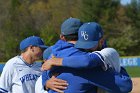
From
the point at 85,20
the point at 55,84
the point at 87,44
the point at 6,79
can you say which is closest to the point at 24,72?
the point at 6,79

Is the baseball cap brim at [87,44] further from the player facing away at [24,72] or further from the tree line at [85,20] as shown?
the tree line at [85,20]

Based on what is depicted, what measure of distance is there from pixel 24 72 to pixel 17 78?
0.14m

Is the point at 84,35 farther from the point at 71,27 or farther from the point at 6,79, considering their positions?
the point at 6,79

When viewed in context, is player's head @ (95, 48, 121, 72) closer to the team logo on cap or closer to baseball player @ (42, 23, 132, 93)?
baseball player @ (42, 23, 132, 93)

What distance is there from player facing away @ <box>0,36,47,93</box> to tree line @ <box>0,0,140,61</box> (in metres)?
39.3

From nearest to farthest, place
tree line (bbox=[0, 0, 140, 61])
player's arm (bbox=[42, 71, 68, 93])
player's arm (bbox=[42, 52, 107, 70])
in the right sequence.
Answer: player's arm (bbox=[42, 52, 107, 70])
player's arm (bbox=[42, 71, 68, 93])
tree line (bbox=[0, 0, 140, 61])

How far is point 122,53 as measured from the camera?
51562 millimetres

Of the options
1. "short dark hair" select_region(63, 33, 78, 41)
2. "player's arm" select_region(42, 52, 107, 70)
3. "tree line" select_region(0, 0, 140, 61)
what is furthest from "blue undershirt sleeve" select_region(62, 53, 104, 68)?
"tree line" select_region(0, 0, 140, 61)

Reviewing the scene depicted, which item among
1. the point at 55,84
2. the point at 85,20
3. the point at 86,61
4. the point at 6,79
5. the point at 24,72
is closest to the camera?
the point at 86,61

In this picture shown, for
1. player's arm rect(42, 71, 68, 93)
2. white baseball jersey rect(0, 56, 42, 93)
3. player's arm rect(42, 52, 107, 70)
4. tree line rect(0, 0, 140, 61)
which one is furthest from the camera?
tree line rect(0, 0, 140, 61)

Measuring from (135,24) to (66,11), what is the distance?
15.3m

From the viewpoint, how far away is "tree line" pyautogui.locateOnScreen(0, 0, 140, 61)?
1956 inches

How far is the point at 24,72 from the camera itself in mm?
5457

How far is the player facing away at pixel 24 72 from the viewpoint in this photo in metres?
5.32
